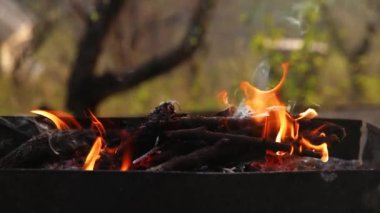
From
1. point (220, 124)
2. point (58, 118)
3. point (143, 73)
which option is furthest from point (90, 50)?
point (220, 124)

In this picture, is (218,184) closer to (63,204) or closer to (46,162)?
(63,204)

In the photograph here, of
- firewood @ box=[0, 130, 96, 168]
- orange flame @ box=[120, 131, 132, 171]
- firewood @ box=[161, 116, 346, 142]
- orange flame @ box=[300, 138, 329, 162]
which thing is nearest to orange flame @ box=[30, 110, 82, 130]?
firewood @ box=[0, 130, 96, 168]

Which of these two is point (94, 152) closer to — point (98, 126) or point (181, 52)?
point (98, 126)

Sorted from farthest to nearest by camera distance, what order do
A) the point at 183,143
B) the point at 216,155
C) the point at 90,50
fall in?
the point at 90,50
the point at 183,143
the point at 216,155

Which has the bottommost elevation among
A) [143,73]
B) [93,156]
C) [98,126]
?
[93,156]

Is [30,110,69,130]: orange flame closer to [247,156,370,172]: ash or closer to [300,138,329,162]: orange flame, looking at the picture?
[247,156,370,172]: ash

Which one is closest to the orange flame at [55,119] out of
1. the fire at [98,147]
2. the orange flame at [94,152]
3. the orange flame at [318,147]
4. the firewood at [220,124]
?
the fire at [98,147]

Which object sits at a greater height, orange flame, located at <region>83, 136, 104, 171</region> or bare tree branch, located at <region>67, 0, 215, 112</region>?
bare tree branch, located at <region>67, 0, 215, 112</region>
